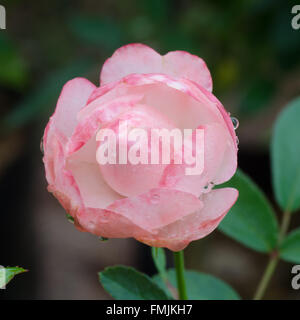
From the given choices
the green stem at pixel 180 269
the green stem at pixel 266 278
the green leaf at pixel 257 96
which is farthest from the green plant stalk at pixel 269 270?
the green leaf at pixel 257 96

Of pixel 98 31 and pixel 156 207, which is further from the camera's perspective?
pixel 98 31

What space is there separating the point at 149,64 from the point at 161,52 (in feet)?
2.89

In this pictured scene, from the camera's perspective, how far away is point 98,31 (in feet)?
4.56

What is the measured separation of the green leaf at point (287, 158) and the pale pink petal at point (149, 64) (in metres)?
0.27

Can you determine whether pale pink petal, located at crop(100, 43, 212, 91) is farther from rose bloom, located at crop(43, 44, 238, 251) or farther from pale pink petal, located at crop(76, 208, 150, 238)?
pale pink petal, located at crop(76, 208, 150, 238)

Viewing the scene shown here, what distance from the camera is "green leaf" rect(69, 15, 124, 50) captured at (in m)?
1.37

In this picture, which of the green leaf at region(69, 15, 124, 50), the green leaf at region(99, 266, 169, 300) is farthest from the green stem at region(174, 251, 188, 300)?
the green leaf at region(69, 15, 124, 50)

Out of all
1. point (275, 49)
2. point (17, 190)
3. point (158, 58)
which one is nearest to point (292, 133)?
point (158, 58)

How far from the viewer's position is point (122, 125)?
411 millimetres

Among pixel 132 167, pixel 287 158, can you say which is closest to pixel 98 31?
pixel 287 158

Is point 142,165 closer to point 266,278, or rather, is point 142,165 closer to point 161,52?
point 266,278

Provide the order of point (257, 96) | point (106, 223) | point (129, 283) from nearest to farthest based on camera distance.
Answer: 1. point (106, 223)
2. point (129, 283)
3. point (257, 96)
